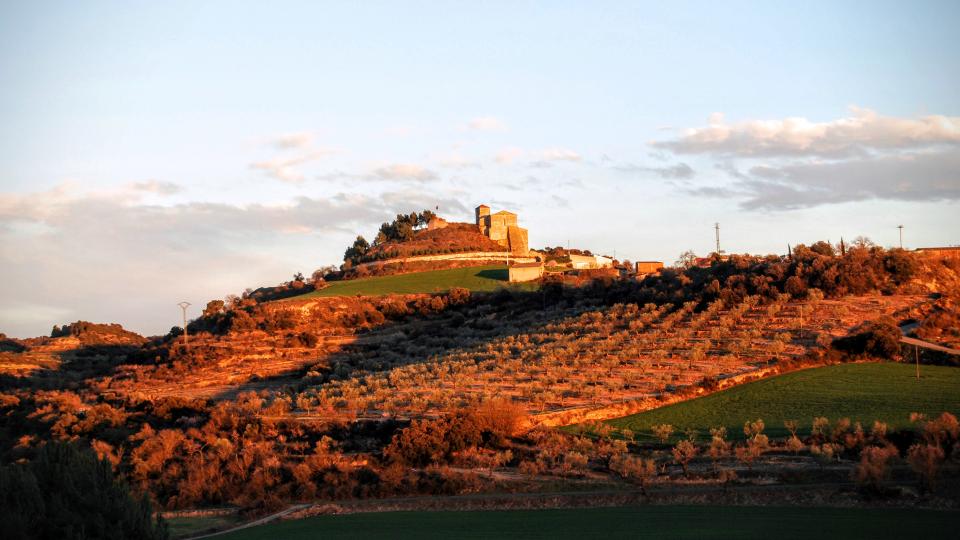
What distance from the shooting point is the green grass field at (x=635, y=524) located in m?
14.6

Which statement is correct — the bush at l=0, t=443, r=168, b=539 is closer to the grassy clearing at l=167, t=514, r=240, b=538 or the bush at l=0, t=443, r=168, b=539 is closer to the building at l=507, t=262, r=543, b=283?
the grassy clearing at l=167, t=514, r=240, b=538

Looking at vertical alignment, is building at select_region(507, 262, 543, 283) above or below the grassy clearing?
above

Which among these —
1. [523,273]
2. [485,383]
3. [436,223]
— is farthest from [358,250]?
[485,383]

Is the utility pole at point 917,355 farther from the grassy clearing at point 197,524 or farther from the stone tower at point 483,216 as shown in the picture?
the stone tower at point 483,216

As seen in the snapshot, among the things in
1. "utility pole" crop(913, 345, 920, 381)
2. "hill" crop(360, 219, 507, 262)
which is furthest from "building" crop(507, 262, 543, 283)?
"utility pole" crop(913, 345, 920, 381)

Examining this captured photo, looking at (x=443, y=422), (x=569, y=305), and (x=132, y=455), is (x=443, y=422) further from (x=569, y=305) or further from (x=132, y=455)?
(x=569, y=305)

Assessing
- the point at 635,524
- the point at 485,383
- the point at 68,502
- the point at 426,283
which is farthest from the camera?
the point at 426,283

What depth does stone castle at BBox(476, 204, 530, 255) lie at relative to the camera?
268ft

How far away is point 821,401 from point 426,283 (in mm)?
38025

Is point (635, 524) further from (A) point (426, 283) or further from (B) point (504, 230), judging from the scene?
(B) point (504, 230)

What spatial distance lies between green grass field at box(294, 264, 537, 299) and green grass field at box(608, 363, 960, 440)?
101 feet

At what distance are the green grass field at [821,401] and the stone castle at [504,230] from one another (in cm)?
5357

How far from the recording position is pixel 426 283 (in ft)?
199

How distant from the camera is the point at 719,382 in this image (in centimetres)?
2836
